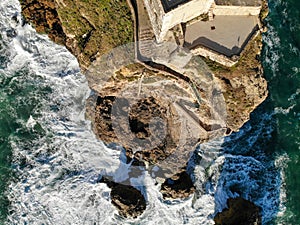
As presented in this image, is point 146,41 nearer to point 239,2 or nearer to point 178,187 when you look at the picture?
point 239,2

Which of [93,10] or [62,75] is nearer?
[93,10]

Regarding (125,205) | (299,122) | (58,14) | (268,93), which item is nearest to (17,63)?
(58,14)

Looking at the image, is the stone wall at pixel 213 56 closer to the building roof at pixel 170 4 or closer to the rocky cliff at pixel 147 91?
the rocky cliff at pixel 147 91

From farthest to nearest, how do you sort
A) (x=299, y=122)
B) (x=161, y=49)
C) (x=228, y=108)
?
(x=299, y=122)
(x=228, y=108)
(x=161, y=49)

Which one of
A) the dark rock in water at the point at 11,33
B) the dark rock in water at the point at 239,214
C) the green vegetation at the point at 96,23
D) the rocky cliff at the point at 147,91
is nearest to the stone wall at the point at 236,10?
the rocky cliff at the point at 147,91

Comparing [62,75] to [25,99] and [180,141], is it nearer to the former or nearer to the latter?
[25,99]

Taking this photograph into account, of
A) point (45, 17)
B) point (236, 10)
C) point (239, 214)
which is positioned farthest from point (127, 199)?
point (236, 10)

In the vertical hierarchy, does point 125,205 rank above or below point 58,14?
below
